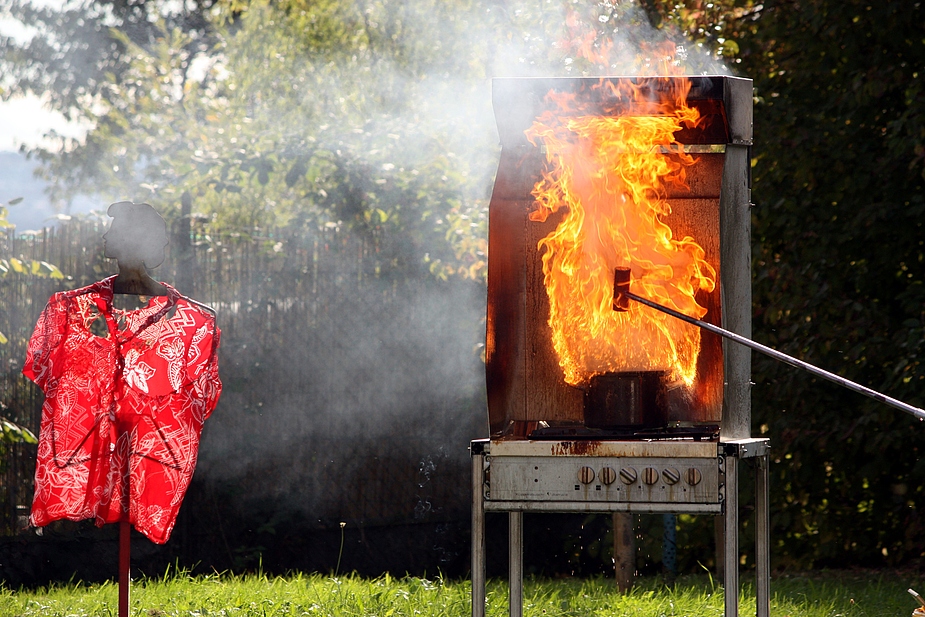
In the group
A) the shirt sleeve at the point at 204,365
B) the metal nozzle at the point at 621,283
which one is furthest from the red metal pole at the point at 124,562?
the metal nozzle at the point at 621,283

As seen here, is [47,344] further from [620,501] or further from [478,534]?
[620,501]

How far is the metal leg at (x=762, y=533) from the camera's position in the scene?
3.43 m

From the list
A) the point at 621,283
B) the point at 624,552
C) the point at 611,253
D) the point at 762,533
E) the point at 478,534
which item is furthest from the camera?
the point at 624,552

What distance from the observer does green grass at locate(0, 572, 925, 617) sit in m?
4.97

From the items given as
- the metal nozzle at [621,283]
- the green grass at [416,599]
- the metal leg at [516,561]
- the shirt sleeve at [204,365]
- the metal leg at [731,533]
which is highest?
the metal nozzle at [621,283]

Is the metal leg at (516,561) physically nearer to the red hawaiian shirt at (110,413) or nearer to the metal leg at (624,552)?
the red hawaiian shirt at (110,413)

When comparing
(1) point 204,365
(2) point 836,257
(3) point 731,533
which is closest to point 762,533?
(3) point 731,533

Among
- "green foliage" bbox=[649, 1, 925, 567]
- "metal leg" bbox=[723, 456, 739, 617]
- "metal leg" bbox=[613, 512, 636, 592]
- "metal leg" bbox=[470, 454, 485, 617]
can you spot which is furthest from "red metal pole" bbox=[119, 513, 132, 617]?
"green foliage" bbox=[649, 1, 925, 567]

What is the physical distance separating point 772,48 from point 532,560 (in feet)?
11.6

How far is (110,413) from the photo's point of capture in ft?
12.6

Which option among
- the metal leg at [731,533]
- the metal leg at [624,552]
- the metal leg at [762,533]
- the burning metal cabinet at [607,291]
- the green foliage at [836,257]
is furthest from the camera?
the green foliage at [836,257]

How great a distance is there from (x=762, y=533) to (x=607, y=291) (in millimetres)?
986

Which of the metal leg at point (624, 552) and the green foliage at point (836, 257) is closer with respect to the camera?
the metal leg at point (624, 552)

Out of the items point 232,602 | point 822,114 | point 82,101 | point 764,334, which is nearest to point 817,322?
point 764,334
